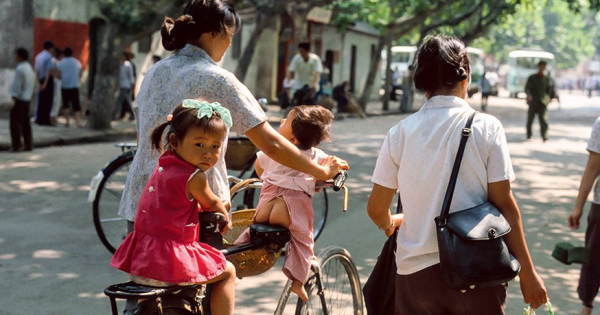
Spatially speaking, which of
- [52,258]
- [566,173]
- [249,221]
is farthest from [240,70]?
[249,221]

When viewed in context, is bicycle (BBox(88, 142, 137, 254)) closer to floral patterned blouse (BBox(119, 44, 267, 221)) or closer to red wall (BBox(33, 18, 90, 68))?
floral patterned blouse (BBox(119, 44, 267, 221))

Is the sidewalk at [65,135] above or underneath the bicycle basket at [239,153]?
underneath

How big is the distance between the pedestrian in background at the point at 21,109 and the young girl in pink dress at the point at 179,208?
11.1m

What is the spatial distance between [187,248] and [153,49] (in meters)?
21.6

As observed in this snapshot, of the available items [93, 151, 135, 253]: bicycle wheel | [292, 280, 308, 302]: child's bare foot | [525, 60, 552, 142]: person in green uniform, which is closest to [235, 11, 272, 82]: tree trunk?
[525, 60, 552, 142]: person in green uniform

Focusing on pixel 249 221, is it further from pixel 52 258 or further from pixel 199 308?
pixel 52 258

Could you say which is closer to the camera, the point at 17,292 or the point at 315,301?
the point at 315,301

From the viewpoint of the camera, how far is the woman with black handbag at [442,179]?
9.78 ft

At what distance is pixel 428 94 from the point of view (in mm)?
3129

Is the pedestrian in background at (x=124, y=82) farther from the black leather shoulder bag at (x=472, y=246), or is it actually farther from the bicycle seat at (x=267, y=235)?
the black leather shoulder bag at (x=472, y=246)

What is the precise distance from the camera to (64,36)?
67.2 feet

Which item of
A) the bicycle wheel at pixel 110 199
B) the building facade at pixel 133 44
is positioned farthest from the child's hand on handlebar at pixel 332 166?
the building facade at pixel 133 44

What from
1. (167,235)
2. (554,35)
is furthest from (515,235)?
(554,35)

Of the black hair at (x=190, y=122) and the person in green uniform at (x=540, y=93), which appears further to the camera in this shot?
the person in green uniform at (x=540, y=93)
